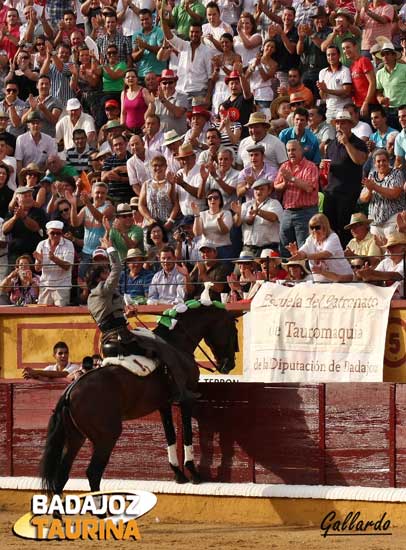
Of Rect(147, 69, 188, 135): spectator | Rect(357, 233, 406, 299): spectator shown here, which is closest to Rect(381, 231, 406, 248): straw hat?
Rect(357, 233, 406, 299): spectator

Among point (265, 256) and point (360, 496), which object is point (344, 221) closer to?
point (265, 256)

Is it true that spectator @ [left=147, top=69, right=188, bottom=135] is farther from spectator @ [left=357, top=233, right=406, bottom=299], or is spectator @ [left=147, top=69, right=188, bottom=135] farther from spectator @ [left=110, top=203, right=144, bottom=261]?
spectator @ [left=357, top=233, right=406, bottom=299]

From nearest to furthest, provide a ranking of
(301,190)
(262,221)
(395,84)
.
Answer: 1. (301,190)
2. (262,221)
3. (395,84)

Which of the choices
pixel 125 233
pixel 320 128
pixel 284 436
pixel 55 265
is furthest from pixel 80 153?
pixel 284 436

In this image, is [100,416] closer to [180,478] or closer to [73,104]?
[180,478]

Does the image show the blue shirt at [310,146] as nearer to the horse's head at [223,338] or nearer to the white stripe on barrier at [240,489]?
the horse's head at [223,338]

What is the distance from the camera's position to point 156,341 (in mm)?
12398

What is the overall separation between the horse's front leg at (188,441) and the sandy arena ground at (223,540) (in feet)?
1.56

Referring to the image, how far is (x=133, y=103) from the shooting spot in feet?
60.5

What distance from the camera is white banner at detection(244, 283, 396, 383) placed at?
44.1ft

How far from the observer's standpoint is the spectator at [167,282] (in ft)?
49.7

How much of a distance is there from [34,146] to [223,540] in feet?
27.8

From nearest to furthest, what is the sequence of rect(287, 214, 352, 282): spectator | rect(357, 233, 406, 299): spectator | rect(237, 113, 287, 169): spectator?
rect(357, 233, 406, 299): spectator → rect(287, 214, 352, 282): spectator → rect(237, 113, 287, 169): spectator

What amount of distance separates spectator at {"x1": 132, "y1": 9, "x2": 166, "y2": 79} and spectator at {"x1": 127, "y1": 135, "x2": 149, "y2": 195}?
2234 mm
